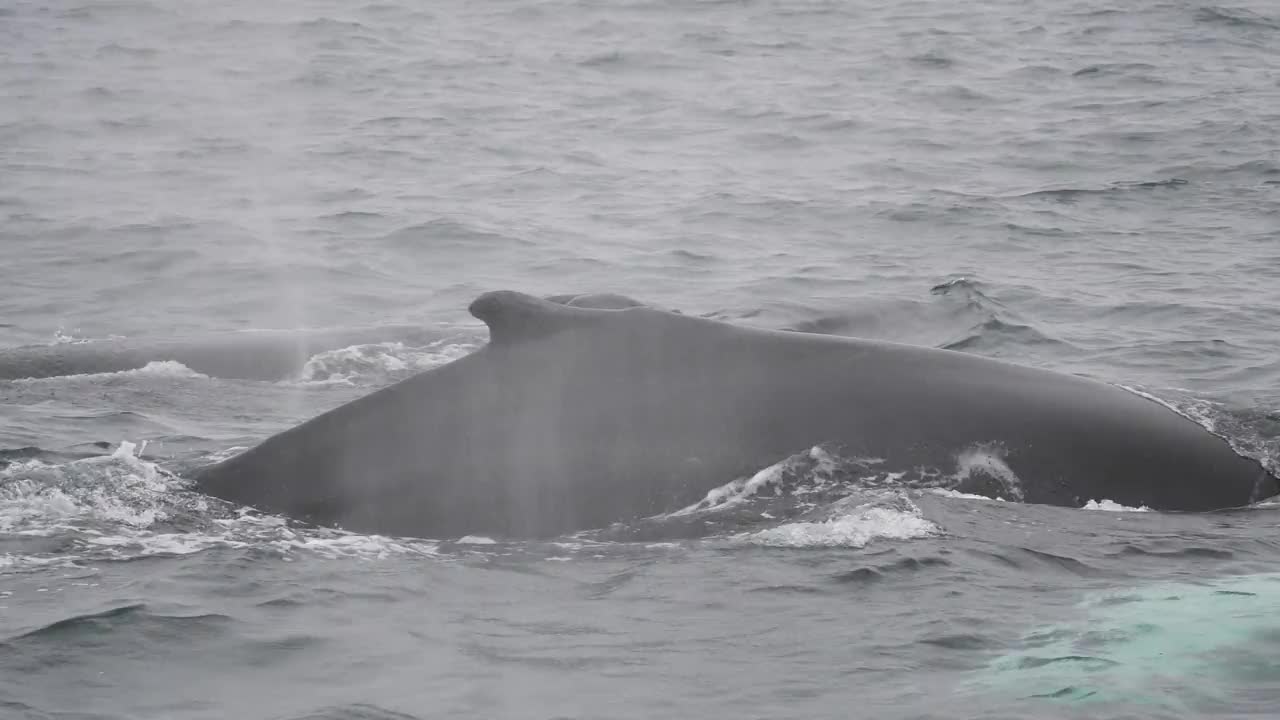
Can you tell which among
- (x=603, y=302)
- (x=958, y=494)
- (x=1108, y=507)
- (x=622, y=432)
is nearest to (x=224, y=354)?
(x=603, y=302)

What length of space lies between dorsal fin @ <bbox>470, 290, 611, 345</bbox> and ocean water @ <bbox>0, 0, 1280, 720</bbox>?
1.06 meters

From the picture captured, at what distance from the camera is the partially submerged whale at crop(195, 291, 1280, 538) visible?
765 centimetres

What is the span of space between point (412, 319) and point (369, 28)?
25.5m

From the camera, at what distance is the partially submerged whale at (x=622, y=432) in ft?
25.1

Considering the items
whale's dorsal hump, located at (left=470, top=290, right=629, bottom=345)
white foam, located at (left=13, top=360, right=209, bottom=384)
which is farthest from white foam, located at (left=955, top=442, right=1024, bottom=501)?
white foam, located at (left=13, top=360, right=209, bottom=384)

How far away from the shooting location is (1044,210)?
830 inches

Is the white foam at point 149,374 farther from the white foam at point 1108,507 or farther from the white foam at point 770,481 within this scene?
the white foam at point 1108,507

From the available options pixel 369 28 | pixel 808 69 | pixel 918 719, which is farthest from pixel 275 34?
pixel 918 719

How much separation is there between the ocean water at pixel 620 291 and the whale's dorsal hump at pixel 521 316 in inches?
41.6

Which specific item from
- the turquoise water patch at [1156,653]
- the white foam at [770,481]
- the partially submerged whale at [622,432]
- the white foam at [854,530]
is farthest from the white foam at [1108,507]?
the white foam at [770,481]

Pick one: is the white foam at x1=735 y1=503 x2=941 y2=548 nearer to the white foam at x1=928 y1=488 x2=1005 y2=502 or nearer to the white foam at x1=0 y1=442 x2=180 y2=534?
the white foam at x1=928 y1=488 x2=1005 y2=502

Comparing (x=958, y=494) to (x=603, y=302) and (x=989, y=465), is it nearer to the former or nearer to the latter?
(x=989, y=465)

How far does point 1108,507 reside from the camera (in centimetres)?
820

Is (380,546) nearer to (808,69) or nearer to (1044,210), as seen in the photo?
(1044,210)
